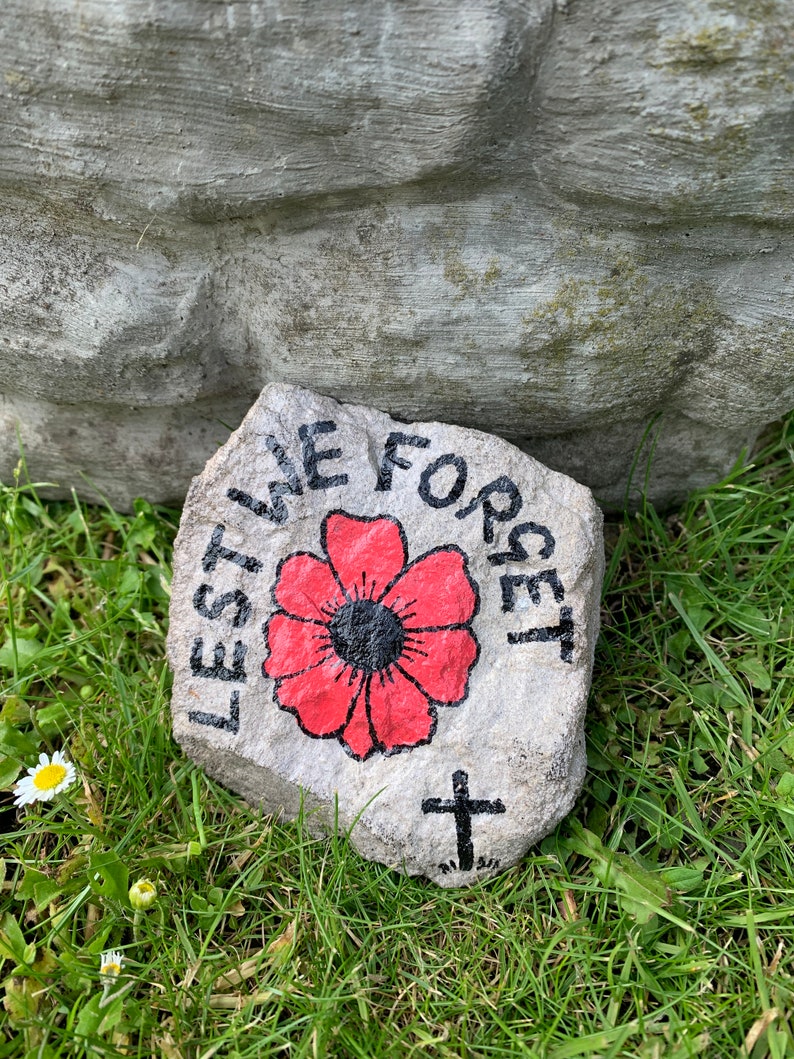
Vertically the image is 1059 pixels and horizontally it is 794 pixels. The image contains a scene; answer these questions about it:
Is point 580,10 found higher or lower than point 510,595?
higher

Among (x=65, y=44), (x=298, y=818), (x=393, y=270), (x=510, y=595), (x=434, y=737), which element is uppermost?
(x=65, y=44)

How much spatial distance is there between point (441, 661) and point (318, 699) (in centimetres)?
25

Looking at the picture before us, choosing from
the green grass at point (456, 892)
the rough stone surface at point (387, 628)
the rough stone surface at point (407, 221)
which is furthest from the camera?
the rough stone surface at point (387, 628)

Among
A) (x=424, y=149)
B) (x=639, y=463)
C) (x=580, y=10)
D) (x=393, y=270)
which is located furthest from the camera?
(x=639, y=463)

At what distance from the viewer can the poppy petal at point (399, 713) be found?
1.68m

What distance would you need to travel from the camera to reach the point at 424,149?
145 cm

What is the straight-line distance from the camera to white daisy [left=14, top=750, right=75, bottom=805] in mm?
1688

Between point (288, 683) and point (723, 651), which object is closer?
point (288, 683)

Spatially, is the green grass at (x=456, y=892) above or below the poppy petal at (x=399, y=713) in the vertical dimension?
below

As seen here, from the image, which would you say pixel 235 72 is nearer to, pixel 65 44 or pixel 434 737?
pixel 65 44

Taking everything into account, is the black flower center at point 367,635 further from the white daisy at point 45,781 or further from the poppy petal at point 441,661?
the white daisy at point 45,781

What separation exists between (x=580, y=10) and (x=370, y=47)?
312 mm

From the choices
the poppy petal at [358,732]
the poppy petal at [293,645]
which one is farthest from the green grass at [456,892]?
the poppy petal at [293,645]

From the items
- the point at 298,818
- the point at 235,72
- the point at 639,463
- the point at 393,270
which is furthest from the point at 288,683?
the point at 235,72
